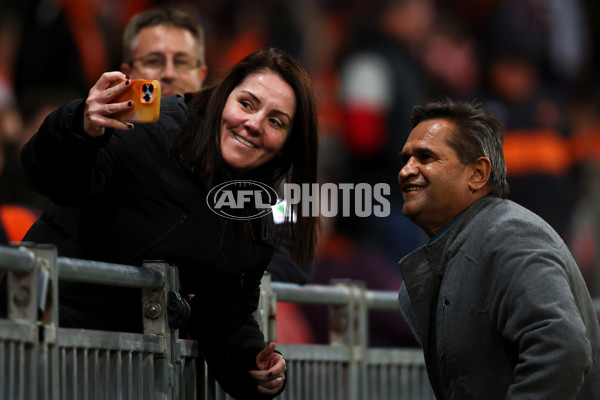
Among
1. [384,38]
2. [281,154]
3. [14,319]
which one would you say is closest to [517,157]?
[384,38]

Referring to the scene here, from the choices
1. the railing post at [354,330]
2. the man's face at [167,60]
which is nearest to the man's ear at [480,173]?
the railing post at [354,330]

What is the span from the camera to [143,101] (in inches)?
147

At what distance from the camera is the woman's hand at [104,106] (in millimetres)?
3723

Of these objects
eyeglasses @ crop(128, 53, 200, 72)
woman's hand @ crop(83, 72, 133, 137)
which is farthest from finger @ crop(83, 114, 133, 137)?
eyeglasses @ crop(128, 53, 200, 72)

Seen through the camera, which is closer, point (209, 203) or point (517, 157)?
point (209, 203)

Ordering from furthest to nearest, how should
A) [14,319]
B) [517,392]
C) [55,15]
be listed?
[55,15] → [517,392] → [14,319]

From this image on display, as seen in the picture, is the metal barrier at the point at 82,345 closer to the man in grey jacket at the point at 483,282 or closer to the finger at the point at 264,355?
the finger at the point at 264,355

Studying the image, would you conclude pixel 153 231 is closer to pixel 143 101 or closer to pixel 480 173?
pixel 143 101

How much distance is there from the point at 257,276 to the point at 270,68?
2.36 feet

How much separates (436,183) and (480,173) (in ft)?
0.51

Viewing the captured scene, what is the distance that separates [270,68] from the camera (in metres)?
4.46

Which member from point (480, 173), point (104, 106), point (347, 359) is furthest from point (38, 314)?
point (347, 359)

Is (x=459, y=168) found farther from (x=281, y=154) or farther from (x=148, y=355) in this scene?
(x=148, y=355)

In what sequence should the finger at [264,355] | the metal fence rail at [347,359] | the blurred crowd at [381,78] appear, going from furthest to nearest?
the blurred crowd at [381,78] < the metal fence rail at [347,359] < the finger at [264,355]
